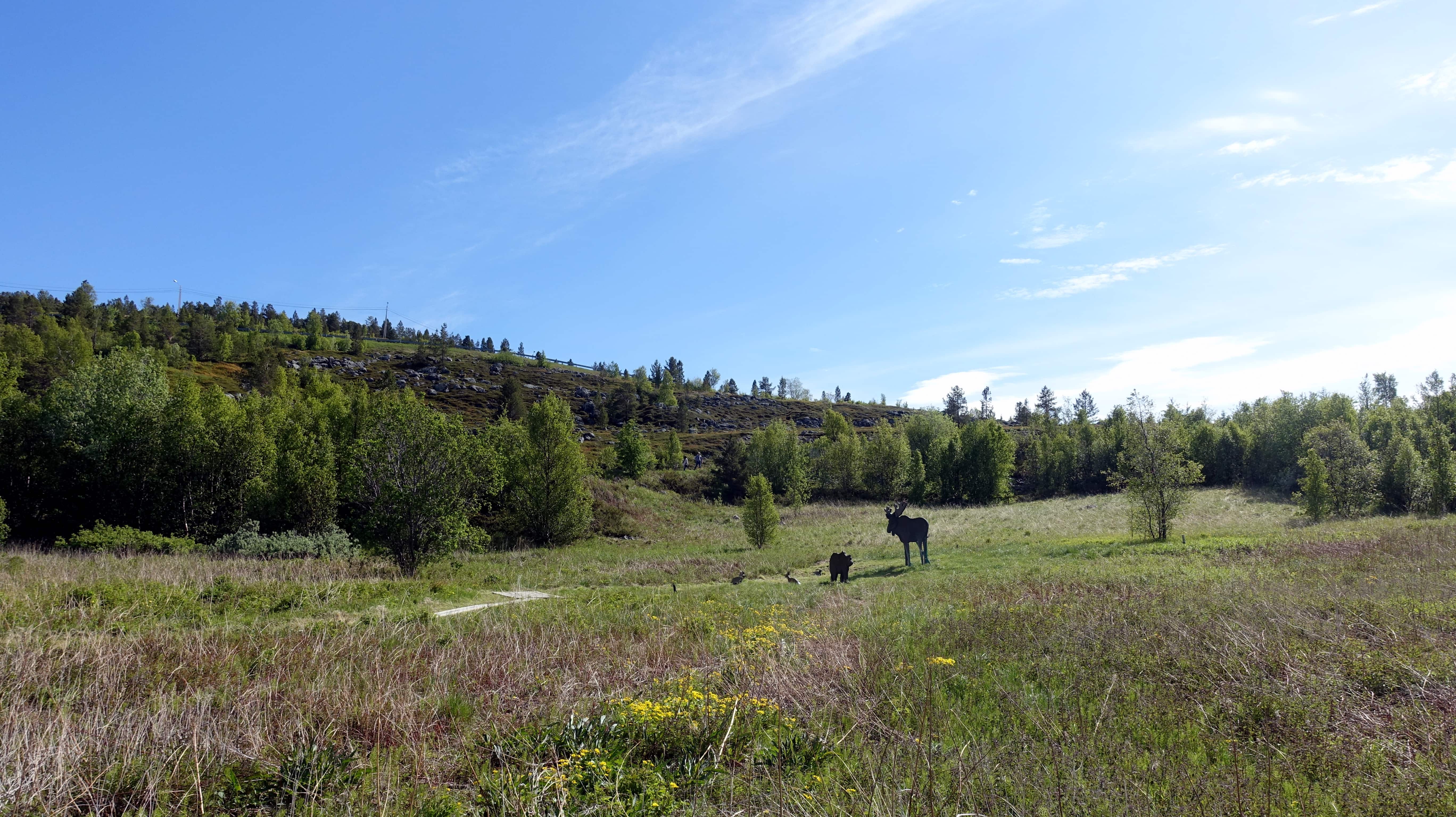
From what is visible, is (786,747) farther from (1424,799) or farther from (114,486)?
(114,486)

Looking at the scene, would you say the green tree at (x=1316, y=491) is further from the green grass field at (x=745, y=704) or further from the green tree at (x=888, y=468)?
the green tree at (x=888, y=468)

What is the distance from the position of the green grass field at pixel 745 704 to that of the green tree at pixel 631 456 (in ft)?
173

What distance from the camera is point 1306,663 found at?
244 inches

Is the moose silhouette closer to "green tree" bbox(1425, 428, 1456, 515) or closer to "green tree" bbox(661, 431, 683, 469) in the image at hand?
"green tree" bbox(1425, 428, 1456, 515)

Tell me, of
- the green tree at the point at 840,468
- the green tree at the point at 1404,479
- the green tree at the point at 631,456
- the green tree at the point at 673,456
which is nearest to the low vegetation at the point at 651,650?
the green tree at the point at 1404,479

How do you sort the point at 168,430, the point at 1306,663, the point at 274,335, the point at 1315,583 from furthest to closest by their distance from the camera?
the point at 274,335, the point at 168,430, the point at 1315,583, the point at 1306,663

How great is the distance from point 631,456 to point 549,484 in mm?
27202

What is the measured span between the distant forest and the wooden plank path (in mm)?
5313

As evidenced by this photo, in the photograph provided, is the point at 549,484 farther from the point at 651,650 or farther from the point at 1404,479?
the point at 1404,479

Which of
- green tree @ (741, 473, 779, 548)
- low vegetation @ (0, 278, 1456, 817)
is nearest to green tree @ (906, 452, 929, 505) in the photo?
low vegetation @ (0, 278, 1456, 817)

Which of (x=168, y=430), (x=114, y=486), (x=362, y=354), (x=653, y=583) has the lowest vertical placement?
(x=653, y=583)

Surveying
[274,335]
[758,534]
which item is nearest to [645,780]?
[758,534]

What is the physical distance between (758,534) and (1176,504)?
63.4ft

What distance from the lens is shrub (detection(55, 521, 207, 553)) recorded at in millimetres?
21375
